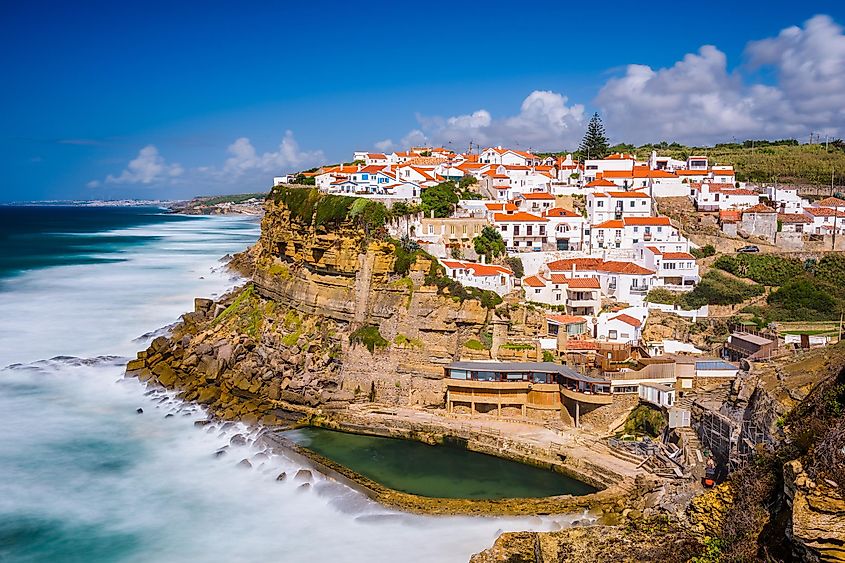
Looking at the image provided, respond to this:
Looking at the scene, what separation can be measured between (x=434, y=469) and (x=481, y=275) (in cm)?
874

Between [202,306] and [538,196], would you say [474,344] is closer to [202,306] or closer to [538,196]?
[538,196]

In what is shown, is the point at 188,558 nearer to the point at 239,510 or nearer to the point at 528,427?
the point at 239,510

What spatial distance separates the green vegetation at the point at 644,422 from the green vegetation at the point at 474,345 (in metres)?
5.65

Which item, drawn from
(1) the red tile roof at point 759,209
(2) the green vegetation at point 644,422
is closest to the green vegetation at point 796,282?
(1) the red tile roof at point 759,209

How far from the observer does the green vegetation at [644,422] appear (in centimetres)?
2014

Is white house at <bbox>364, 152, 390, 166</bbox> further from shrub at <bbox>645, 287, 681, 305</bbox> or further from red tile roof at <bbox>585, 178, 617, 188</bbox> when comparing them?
shrub at <bbox>645, 287, 681, 305</bbox>

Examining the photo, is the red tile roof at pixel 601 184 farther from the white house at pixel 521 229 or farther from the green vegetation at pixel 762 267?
the green vegetation at pixel 762 267

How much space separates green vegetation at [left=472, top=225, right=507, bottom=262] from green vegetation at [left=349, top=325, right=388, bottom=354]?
611 cm

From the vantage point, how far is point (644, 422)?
20531 mm

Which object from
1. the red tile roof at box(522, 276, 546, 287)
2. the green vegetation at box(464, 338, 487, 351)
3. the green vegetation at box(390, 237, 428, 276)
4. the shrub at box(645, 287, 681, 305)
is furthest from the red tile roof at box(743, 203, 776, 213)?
the green vegetation at box(464, 338, 487, 351)

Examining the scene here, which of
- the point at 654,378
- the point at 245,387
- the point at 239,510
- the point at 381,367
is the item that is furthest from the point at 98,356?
the point at 654,378

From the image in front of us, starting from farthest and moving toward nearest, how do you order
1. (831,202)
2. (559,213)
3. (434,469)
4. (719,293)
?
(831,202) → (559,213) → (719,293) → (434,469)

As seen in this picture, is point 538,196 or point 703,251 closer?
point 703,251

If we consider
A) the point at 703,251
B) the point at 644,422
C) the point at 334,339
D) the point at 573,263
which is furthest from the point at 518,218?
the point at 644,422
